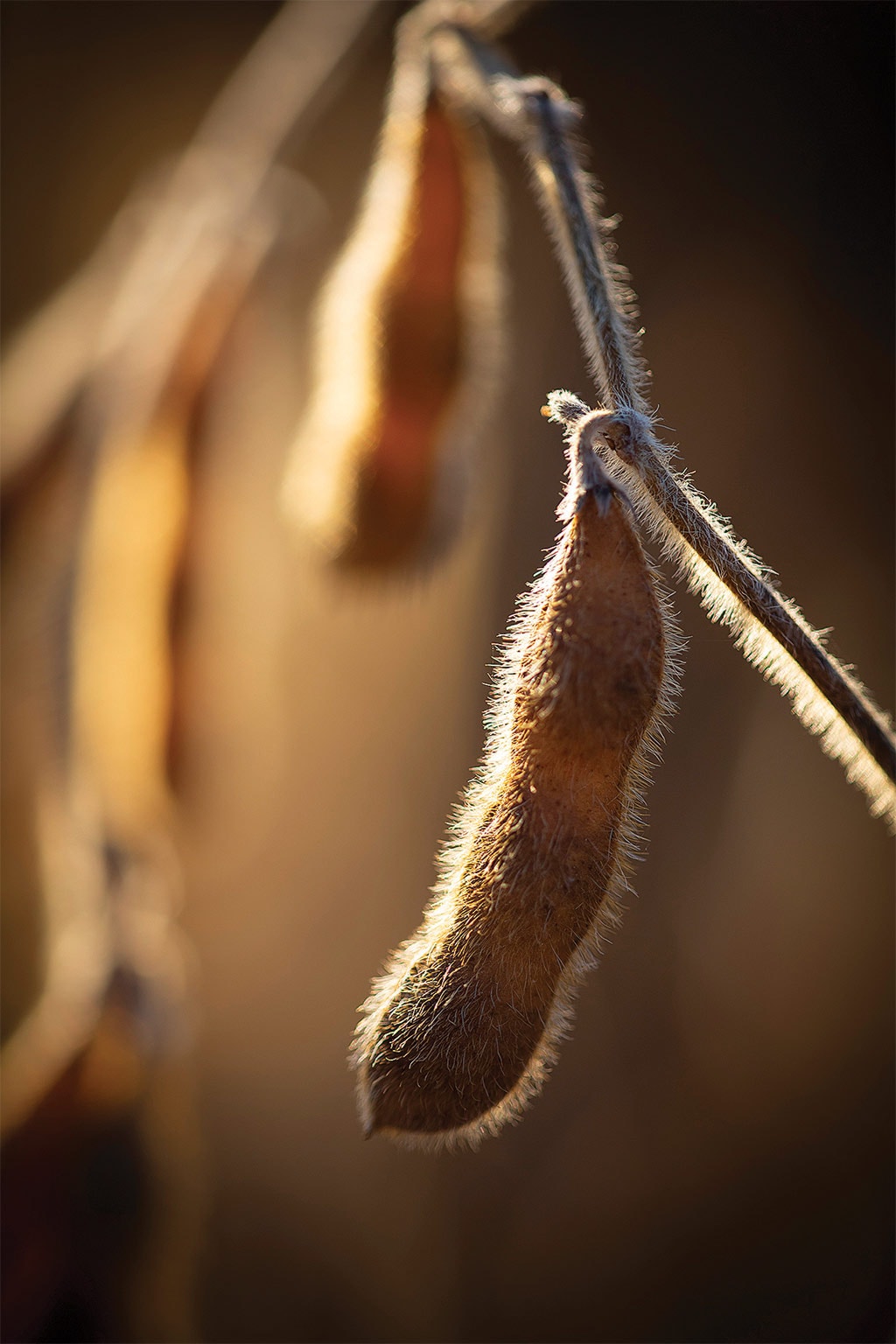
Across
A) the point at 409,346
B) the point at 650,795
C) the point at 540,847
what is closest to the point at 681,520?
the point at 540,847

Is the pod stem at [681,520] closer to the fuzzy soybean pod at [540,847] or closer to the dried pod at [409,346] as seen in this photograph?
the fuzzy soybean pod at [540,847]

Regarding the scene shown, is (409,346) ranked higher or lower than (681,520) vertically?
higher

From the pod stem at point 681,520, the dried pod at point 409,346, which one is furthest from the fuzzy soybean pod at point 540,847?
the dried pod at point 409,346

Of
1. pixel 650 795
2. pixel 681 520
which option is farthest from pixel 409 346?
pixel 650 795

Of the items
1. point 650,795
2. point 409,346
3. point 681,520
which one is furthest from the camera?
point 650,795

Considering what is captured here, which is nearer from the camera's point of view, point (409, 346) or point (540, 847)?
point (540, 847)

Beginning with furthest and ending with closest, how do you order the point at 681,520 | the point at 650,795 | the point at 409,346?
the point at 650,795, the point at 409,346, the point at 681,520

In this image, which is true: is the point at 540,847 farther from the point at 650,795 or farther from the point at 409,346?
the point at 650,795
